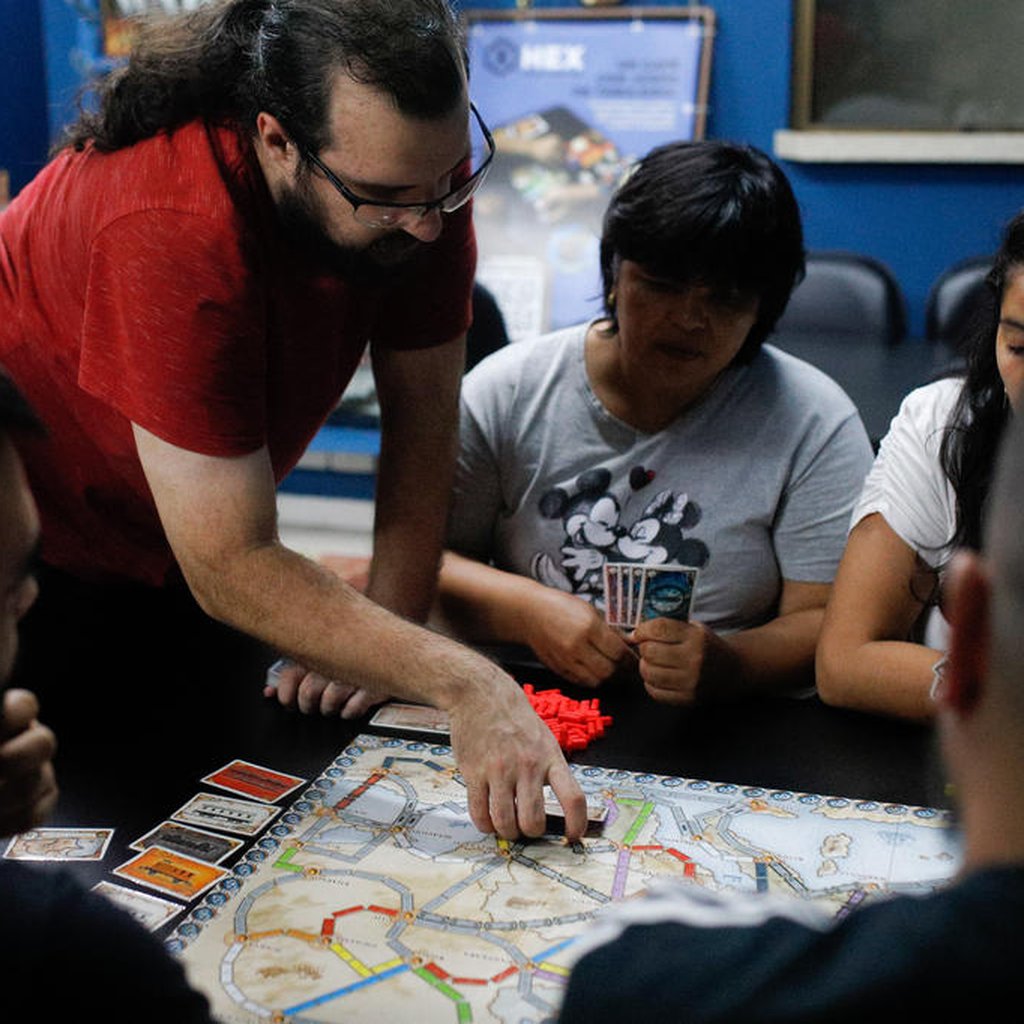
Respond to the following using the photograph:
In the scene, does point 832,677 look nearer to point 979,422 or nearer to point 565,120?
point 979,422

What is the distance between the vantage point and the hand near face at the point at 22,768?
95 centimetres

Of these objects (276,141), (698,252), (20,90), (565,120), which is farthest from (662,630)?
(20,90)

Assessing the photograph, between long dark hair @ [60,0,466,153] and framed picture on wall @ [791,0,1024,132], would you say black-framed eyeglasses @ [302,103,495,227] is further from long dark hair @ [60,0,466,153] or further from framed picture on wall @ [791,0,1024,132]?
framed picture on wall @ [791,0,1024,132]

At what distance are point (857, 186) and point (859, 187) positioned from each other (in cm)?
1

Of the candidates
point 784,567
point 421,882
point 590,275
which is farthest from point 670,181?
point 590,275

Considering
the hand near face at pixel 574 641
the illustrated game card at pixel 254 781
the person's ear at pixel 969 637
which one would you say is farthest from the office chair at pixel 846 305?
the person's ear at pixel 969 637

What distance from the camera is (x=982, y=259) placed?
425cm

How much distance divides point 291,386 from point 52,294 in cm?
33

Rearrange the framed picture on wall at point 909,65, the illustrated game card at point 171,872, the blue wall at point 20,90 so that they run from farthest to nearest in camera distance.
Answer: the blue wall at point 20,90 → the framed picture on wall at point 909,65 → the illustrated game card at point 171,872

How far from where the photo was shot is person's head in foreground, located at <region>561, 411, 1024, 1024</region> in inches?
23.4

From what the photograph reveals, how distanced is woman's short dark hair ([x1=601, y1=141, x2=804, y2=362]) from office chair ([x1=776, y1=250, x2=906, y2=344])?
2238 mm

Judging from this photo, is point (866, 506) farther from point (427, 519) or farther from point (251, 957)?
point (251, 957)

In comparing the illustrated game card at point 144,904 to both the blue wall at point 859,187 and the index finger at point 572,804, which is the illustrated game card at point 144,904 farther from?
the blue wall at point 859,187

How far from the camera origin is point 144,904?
3.88 ft
